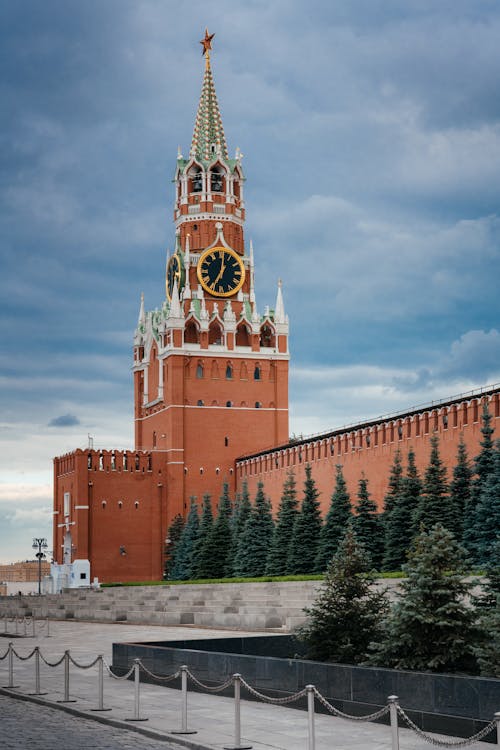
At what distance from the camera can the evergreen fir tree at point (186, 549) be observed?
52.5 m

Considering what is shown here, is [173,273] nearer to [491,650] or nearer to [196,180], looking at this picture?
[196,180]

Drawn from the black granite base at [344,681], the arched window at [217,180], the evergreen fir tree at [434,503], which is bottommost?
the black granite base at [344,681]

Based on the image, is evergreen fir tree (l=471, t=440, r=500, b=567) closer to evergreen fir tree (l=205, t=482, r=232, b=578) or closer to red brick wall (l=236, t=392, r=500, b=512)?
red brick wall (l=236, t=392, r=500, b=512)

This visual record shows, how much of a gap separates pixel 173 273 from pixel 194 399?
7.97 meters

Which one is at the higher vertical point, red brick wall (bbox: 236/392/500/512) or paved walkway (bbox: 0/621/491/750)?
red brick wall (bbox: 236/392/500/512)

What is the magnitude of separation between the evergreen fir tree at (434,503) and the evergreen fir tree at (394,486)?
1.76 meters

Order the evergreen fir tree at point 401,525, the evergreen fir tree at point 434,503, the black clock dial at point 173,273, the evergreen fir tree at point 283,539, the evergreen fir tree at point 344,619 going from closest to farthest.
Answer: the evergreen fir tree at point 344,619 < the evergreen fir tree at point 434,503 < the evergreen fir tree at point 401,525 < the evergreen fir tree at point 283,539 < the black clock dial at point 173,273

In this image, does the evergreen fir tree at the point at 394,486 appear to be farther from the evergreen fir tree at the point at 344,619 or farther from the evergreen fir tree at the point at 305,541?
the evergreen fir tree at the point at 344,619

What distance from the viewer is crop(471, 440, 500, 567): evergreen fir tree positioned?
30797 millimetres

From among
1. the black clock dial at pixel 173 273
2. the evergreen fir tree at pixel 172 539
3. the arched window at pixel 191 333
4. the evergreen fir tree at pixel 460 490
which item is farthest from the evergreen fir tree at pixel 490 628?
the black clock dial at pixel 173 273

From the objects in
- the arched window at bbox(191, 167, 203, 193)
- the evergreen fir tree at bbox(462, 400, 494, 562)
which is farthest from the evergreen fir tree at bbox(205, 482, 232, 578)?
the arched window at bbox(191, 167, 203, 193)

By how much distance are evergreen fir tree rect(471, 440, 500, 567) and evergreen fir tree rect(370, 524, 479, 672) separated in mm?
18080

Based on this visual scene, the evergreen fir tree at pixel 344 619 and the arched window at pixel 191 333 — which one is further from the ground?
the arched window at pixel 191 333

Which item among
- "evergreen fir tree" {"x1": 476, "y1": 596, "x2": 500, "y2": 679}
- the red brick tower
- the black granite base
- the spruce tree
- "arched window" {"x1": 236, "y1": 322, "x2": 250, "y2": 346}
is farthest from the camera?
"arched window" {"x1": 236, "y1": 322, "x2": 250, "y2": 346}
